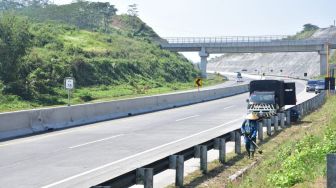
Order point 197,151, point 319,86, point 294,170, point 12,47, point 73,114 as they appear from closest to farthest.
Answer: point 294,170
point 197,151
point 73,114
point 12,47
point 319,86

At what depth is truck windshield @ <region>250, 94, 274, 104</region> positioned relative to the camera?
2992 centimetres

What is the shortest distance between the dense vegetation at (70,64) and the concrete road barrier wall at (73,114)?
1119 cm

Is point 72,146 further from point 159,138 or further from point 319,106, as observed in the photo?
point 319,106

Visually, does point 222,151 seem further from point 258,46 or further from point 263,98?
point 258,46

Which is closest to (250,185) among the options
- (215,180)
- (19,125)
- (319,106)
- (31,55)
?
(215,180)

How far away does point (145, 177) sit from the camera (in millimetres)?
9953

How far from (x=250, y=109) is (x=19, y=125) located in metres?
12.0

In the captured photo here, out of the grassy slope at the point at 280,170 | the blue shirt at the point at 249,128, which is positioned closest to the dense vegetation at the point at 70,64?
the blue shirt at the point at 249,128

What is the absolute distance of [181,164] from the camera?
463 inches

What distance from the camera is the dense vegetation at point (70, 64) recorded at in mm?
47791

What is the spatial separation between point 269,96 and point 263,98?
0.35 metres

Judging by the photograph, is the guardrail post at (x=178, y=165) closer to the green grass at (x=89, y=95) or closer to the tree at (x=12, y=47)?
the green grass at (x=89, y=95)

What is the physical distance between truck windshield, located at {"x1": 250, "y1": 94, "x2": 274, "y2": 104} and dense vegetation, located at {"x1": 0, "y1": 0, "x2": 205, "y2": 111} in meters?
20.6

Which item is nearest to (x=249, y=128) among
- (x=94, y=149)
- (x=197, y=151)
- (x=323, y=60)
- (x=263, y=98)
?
(x=197, y=151)
